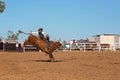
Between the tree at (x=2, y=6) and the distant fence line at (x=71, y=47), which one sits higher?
the tree at (x=2, y=6)

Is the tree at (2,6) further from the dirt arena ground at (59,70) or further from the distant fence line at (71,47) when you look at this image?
the dirt arena ground at (59,70)

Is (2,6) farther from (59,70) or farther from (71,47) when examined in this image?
(59,70)

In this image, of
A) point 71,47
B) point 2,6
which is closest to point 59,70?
point 71,47

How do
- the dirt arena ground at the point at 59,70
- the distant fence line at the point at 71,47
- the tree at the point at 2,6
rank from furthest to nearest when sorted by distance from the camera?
the tree at the point at 2,6
the distant fence line at the point at 71,47
the dirt arena ground at the point at 59,70

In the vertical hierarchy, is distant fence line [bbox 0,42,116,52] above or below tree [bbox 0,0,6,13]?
below

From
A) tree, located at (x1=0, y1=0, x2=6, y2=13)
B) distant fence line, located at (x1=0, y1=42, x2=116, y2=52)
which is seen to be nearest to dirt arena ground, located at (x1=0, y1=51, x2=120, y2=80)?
distant fence line, located at (x1=0, y1=42, x2=116, y2=52)

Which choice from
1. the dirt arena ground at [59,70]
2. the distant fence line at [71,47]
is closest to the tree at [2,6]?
the distant fence line at [71,47]

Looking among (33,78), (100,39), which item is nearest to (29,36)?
(33,78)

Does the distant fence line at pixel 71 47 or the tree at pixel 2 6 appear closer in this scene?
the distant fence line at pixel 71 47

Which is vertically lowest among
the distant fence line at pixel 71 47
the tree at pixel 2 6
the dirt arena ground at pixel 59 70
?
the distant fence line at pixel 71 47

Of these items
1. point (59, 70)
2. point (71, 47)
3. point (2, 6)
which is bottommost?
point (71, 47)

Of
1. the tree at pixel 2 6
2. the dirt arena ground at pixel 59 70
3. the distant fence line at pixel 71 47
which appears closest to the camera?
the dirt arena ground at pixel 59 70

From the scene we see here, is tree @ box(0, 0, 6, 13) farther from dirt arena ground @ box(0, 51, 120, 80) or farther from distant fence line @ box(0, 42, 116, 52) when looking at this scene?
dirt arena ground @ box(0, 51, 120, 80)

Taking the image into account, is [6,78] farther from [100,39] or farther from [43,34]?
[100,39]
